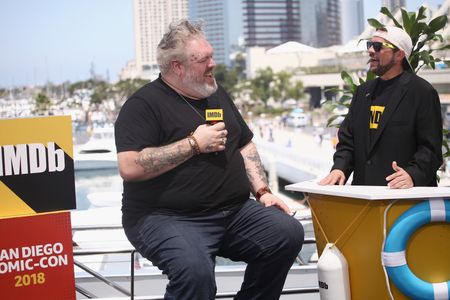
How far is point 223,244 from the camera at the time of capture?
279 centimetres

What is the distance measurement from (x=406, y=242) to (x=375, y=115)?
0.71m

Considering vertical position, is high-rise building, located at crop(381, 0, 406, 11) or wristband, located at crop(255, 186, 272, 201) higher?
high-rise building, located at crop(381, 0, 406, 11)

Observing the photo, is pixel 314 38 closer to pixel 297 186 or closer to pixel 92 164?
pixel 92 164

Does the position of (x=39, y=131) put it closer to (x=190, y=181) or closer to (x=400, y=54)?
(x=190, y=181)

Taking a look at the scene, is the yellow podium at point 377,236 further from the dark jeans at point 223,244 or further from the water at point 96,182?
the water at point 96,182

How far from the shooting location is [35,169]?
2777 millimetres

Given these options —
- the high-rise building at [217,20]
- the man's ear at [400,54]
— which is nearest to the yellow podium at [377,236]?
the man's ear at [400,54]

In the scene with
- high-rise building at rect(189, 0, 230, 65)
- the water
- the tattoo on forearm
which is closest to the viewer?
the tattoo on forearm

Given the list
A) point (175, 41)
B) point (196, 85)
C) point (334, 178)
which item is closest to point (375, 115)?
point (334, 178)

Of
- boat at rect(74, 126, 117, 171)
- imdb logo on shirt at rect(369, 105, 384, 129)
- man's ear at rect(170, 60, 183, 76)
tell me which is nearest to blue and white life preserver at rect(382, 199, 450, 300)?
imdb logo on shirt at rect(369, 105, 384, 129)

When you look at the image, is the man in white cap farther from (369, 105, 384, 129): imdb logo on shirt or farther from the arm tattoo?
the arm tattoo

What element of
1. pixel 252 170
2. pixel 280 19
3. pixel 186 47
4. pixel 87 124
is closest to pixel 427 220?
pixel 252 170

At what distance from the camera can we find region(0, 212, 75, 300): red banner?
270cm

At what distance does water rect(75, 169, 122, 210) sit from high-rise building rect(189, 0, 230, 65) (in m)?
60.0
